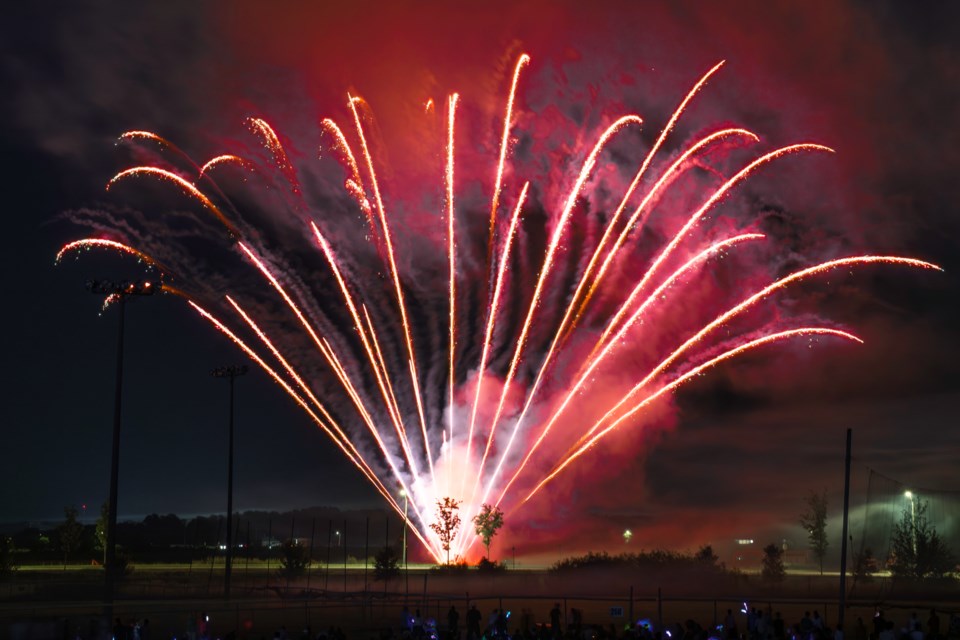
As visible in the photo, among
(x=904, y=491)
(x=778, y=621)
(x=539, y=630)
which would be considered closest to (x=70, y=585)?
(x=539, y=630)

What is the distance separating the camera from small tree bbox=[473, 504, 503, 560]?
243 feet

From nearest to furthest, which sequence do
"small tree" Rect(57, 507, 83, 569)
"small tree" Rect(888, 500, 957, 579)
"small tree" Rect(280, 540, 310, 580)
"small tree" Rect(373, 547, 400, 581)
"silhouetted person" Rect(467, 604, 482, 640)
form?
"silhouetted person" Rect(467, 604, 482, 640) → "small tree" Rect(373, 547, 400, 581) → "small tree" Rect(280, 540, 310, 580) → "small tree" Rect(888, 500, 957, 579) → "small tree" Rect(57, 507, 83, 569)

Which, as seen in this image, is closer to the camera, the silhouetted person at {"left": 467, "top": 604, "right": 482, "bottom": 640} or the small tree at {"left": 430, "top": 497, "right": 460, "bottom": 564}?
the silhouetted person at {"left": 467, "top": 604, "right": 482, "bottom": 640}

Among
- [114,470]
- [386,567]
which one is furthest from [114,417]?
[386,567]

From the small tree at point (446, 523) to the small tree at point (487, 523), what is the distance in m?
2.49

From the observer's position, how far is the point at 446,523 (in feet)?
224

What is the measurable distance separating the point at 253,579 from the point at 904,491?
3730 cm

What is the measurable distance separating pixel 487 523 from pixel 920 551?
29112 mm

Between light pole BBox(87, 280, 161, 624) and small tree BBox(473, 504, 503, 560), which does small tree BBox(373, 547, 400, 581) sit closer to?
small tree BBox(473, 504, 503, 560)

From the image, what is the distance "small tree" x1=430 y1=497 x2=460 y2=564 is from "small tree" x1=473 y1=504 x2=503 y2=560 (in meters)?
2.49

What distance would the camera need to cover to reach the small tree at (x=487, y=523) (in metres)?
74.2

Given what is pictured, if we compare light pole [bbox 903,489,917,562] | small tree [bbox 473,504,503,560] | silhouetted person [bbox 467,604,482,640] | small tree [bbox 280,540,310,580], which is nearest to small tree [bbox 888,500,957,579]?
light pole [bbox 903,489,917,562]

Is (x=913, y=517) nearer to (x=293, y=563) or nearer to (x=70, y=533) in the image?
(x=293, y=563)

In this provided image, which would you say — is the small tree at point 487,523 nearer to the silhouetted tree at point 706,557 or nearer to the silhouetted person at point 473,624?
the silhouetted tree at point 706,557
